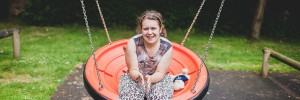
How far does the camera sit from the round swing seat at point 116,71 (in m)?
3.19

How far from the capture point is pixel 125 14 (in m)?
9.32

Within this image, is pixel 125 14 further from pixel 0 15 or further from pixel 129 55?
pixel 129 55

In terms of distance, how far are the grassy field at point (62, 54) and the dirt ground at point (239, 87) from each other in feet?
0.54

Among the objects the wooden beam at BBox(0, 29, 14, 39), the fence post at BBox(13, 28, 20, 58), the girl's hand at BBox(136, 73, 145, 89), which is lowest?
the fence post at BBox(13, 28, 20, 58)

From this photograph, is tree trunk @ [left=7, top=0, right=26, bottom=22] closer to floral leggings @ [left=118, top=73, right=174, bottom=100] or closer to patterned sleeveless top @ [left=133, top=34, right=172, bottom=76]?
patterned sleeveless top @ [left=133, top=34, right=172, bottom=76]

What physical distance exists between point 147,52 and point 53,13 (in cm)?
637

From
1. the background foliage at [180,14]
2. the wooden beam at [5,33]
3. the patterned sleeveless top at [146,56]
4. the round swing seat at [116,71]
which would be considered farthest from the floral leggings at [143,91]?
the background foliage at [180,14]

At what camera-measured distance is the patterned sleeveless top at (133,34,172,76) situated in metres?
3.32

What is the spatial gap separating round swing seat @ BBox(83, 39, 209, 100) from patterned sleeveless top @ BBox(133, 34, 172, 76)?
0.33 m

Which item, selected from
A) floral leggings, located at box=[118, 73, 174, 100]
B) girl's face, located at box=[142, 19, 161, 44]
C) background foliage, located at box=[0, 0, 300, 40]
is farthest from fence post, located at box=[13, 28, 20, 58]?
girl's face, located at box=[142, 19, 161, 44]

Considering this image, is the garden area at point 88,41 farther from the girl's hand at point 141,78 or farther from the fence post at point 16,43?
the girl's hand at point 141,78

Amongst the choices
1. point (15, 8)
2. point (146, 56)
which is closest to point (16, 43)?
point (146, 56)

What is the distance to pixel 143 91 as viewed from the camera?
3.13 m

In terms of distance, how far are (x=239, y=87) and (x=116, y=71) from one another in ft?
6.22
